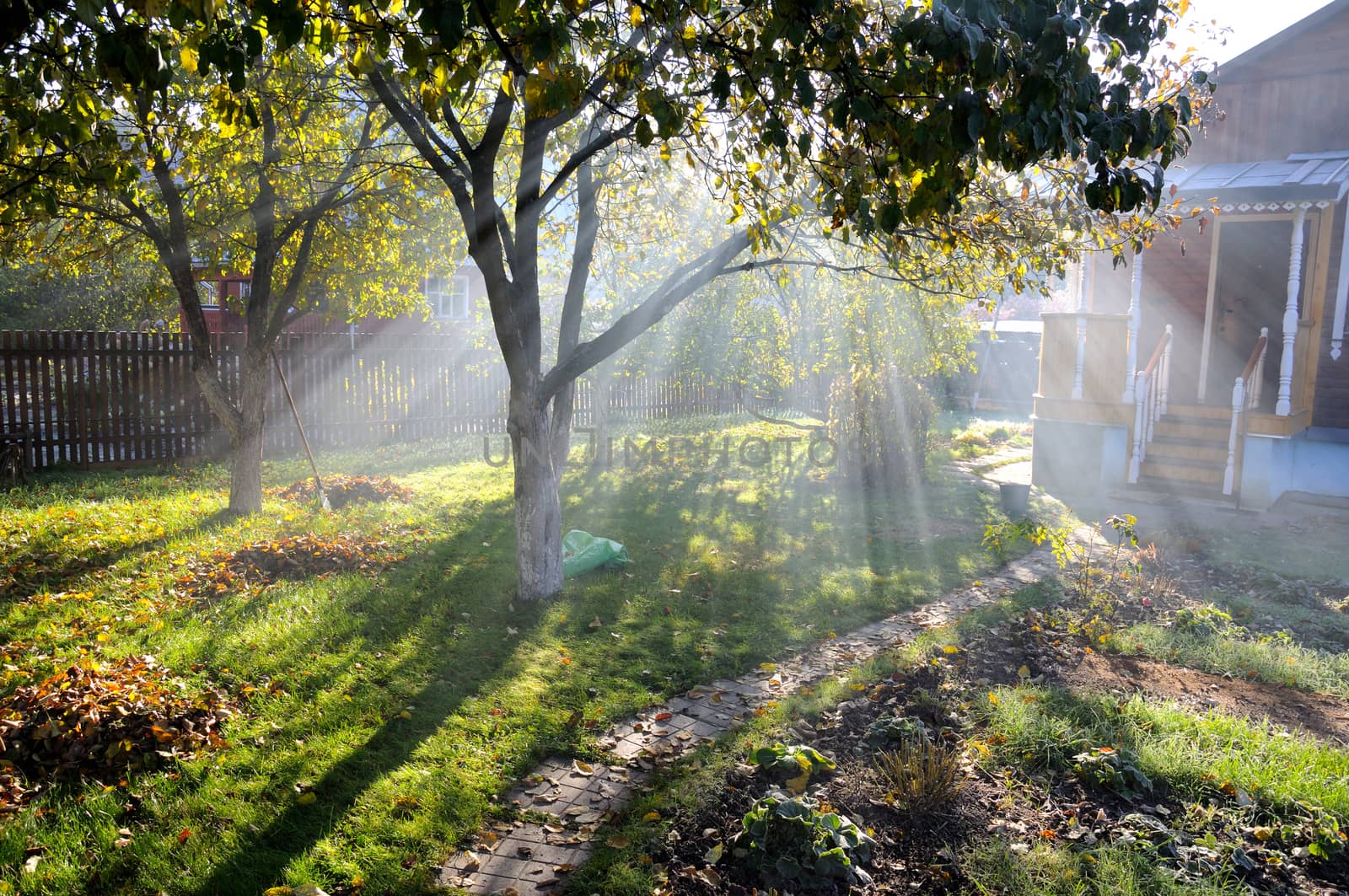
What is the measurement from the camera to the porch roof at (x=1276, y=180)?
34.8 feet

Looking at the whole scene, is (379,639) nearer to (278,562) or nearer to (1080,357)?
(278,562)


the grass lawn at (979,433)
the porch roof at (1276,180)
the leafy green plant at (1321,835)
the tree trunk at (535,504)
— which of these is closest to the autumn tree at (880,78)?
the tree trunk at (535,504)

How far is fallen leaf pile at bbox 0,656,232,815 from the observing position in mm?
3984

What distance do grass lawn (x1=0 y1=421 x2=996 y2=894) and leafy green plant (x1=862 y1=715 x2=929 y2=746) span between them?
1.36 metres

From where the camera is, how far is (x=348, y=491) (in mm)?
10695

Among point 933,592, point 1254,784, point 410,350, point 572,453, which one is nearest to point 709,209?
point 572,453

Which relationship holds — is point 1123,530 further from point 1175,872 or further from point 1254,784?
point 1175,872

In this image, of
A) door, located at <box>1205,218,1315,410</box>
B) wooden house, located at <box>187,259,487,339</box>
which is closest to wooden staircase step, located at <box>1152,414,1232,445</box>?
door, located at <box>1205,218,1315,410</box>

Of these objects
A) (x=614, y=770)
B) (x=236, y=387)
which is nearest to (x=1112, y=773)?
(x=614, y=770)

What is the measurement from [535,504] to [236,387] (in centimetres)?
984

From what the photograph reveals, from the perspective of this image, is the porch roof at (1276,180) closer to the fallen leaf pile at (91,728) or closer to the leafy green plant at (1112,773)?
the leafy green plant at (1112,773)

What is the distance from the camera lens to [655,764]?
446cm

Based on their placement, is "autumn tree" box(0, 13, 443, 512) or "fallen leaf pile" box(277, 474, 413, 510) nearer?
"autumn tree" box(0, 13, 443, 512)

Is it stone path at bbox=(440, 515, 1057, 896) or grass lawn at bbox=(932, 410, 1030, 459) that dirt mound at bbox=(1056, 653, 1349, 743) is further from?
grass lawn at bbox=(932, 410, 1030, 459)
